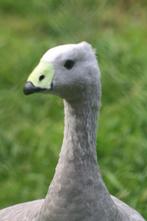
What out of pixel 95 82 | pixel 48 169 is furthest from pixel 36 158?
pixel 95 82

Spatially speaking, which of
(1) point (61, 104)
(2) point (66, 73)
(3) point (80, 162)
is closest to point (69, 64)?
(2) point (66, 73)

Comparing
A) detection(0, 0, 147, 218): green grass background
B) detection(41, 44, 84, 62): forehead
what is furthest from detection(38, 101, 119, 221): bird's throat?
detection(0, 0, 147, 218): green grass background

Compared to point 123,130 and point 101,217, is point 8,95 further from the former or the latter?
point 101,217

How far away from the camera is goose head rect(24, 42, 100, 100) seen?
8.55ft

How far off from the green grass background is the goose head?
133 cm

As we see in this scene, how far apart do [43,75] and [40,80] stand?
19mm

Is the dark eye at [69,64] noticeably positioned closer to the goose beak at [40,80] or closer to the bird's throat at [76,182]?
the goose beak at [40,80]

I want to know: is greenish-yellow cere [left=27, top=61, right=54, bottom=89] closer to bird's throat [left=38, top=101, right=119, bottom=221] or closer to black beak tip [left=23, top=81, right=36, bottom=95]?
black beak tip [left=23, top=81, right=36, bottom=95]

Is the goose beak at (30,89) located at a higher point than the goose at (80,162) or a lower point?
higher

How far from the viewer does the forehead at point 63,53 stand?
2.66 metres

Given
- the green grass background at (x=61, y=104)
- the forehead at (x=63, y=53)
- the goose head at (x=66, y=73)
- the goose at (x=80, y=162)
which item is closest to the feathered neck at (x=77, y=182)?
the goose at (x=80, y=162)

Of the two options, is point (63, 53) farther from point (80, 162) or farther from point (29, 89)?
point (80, 162)

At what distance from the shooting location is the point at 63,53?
2.67 meters

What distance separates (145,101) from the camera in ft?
15.5
